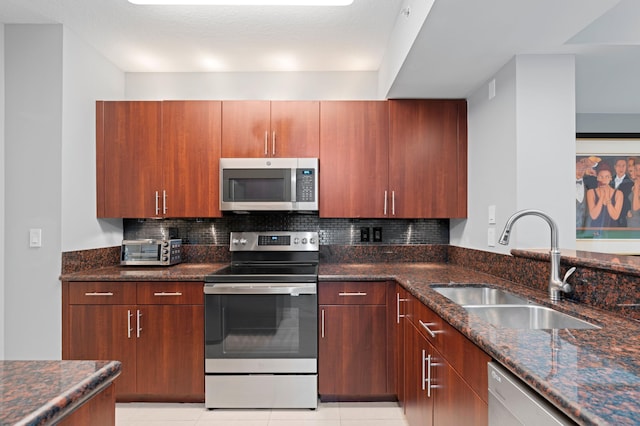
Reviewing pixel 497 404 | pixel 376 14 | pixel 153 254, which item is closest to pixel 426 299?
pixel 497 404

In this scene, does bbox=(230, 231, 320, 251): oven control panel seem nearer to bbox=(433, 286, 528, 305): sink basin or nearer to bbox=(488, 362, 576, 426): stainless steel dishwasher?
bbox=(433, 286, 528, 305): sink basin

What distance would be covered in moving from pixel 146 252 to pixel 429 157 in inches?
89.5

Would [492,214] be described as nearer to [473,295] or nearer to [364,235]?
[473,295]

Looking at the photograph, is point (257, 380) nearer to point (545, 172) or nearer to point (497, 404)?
point (497, 404)

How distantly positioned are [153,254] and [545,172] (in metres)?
2.71

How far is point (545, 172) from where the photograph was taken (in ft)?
7.13

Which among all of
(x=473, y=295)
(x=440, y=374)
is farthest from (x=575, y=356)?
(x=473, y=295)

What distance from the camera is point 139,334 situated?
2488 millimetres

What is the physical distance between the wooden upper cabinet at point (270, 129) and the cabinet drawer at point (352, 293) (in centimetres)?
100

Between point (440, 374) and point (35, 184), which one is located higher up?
point (35, 184)

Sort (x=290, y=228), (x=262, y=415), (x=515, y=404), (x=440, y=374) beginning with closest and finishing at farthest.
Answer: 1. (x=515, y=404)
2. (x=440, y=374)
3. (x=262, y=415)
4. (x=290, y=228)

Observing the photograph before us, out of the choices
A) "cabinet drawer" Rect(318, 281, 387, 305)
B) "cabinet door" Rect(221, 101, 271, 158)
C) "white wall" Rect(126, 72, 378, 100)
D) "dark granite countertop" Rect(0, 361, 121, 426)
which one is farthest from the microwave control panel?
"dark granite countertop" Rect(0, 361, 121, 426)

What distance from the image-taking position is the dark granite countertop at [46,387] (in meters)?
0.64

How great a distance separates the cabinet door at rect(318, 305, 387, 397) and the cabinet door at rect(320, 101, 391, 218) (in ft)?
2.60
